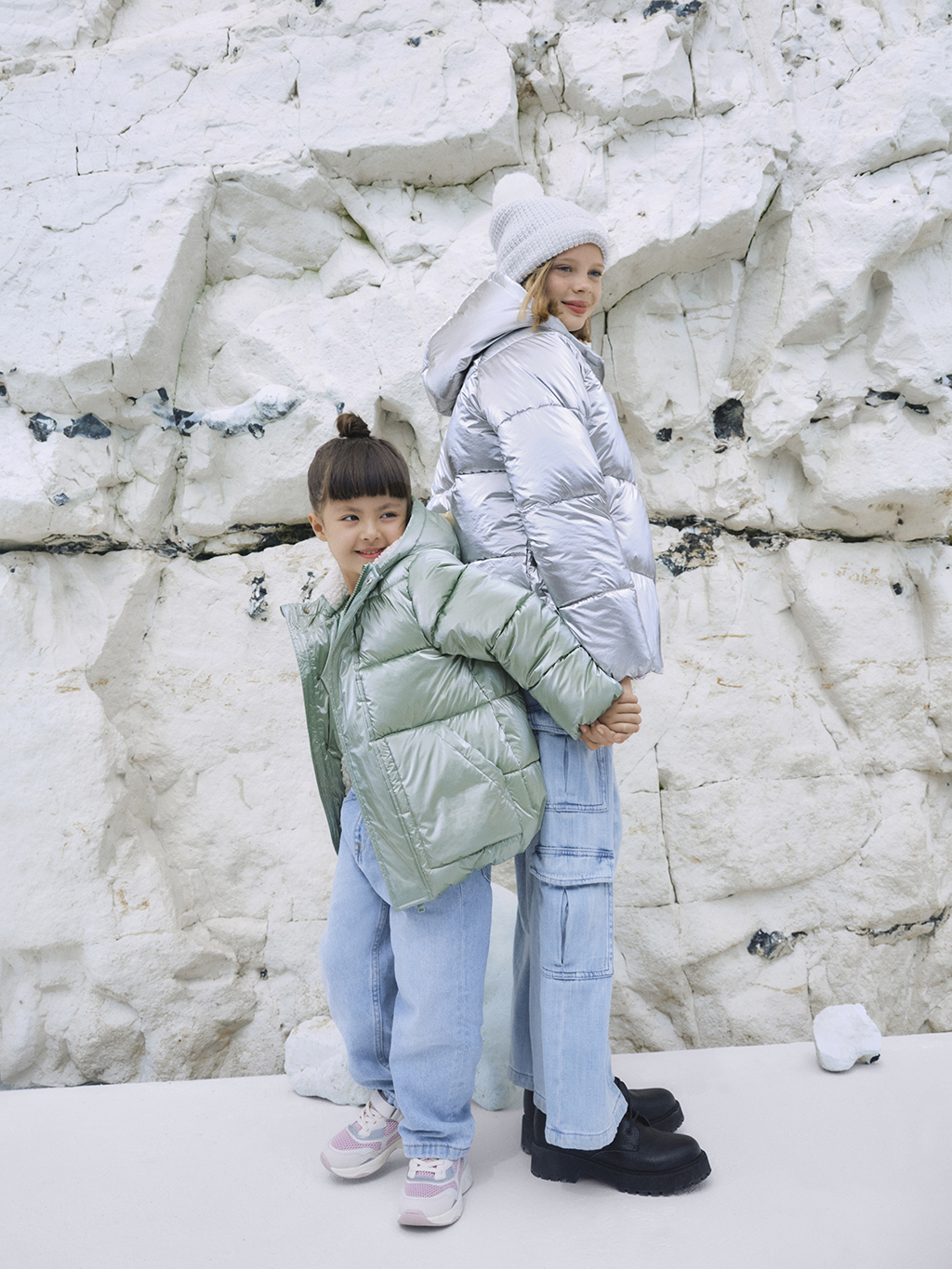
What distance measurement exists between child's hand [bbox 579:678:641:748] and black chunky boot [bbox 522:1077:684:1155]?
653 mm

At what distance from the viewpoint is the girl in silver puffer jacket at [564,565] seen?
1339 millimetres

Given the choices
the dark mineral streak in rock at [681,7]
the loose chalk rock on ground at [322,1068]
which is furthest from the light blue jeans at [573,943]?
the dark mineral streak in rock at [681,7]

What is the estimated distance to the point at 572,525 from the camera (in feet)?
4.37

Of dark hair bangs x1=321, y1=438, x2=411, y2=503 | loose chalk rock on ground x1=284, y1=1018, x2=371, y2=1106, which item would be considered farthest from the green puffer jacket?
loose chalk rock on ground x1=284, y1=1018, x2=371, y2=1106

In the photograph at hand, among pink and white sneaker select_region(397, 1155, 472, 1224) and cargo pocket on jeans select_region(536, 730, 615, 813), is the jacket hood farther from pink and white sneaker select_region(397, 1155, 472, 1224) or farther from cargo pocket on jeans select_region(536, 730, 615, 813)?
pink and white sneaker select_region(397, 1155, 472, 1224)

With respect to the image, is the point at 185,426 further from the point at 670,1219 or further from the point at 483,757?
the point at 670,1219

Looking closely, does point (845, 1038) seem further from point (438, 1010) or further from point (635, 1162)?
point (438, 1010)

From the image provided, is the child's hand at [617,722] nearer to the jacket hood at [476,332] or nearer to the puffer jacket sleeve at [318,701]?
the puffer jacket sleeve at [318,701]

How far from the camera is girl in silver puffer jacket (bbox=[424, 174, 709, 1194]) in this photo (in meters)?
1.34

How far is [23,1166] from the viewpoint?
5.18ft

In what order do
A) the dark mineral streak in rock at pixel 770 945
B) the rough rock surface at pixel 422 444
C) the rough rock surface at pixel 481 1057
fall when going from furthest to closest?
1. the dark mineral streak in rock at pixel 770 945
2. the rough rock surface at pixel 422 444
3. the rough rock surface at pixel 481 1057

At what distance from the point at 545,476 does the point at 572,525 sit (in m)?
0.09

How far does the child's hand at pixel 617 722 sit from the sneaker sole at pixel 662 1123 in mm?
711

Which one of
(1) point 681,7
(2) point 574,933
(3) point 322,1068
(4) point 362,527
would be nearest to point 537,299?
(4) point 362,527
